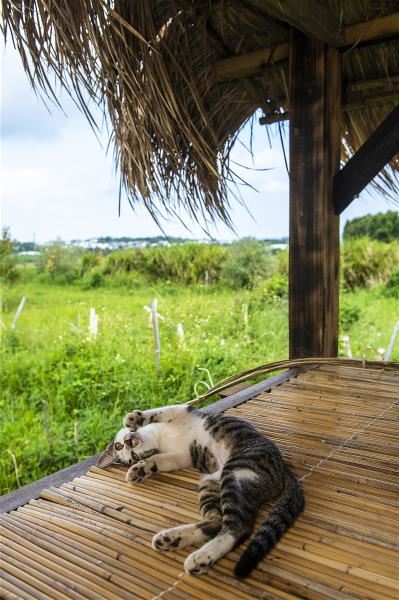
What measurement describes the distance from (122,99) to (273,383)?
1.17 meters

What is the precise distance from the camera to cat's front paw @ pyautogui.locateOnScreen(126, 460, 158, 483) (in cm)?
113

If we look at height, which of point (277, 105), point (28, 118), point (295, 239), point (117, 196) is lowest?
point (295, 239)

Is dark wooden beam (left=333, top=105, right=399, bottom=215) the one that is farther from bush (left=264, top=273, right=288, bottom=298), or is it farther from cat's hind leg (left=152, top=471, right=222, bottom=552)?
bush (left=264, top=273, right=288, bottom=298)

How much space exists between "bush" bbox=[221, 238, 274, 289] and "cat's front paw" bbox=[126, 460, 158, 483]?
5.89 meters

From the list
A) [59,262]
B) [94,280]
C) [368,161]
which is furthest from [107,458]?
[59,262]

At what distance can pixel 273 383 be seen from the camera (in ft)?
6.15

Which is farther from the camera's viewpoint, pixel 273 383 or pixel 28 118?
pixel 28 118

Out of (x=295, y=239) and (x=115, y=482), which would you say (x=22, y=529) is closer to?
(x=115, y=482)

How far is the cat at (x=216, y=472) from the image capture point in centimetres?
85

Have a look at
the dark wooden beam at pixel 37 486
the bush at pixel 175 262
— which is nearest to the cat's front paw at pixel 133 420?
the dark wooden beam at pixel 37 486

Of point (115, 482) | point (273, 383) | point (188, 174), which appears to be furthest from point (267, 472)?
point (188, 174)

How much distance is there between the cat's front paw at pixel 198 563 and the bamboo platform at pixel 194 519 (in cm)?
1

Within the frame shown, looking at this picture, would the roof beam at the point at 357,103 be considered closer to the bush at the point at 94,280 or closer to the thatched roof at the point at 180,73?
the thatched roof at the point at 180,73

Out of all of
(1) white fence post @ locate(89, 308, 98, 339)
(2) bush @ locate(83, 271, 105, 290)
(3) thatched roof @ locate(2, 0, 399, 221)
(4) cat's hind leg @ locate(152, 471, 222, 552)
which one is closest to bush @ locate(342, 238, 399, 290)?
(2) bush @ locate(83, 271, 105, 290)
